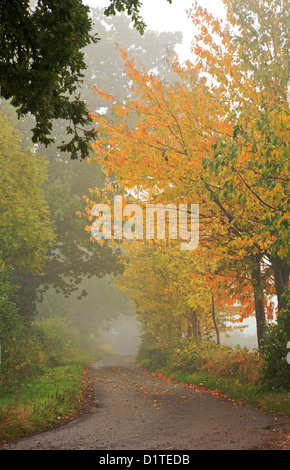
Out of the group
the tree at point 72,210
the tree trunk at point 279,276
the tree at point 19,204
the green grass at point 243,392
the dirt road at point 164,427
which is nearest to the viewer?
the dirt road at point 164,427

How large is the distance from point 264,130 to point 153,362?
17403mm

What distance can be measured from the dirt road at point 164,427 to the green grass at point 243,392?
1.15 ft

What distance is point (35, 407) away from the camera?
7.82 meters

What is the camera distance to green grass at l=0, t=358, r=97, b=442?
6688 mm

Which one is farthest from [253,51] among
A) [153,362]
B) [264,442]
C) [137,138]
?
[153,362]

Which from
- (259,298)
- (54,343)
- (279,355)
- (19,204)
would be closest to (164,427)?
(279,355)

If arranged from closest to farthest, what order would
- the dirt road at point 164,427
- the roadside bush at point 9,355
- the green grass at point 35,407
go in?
the dirt road at point 164,427 → the green grass at point 35,407 → the roadside bush at point 9,355

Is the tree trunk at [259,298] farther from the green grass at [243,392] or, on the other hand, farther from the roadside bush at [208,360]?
the green grass at [243,392]

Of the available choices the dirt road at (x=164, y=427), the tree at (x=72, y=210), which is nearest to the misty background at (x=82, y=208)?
the tree at (x=72, y=210)

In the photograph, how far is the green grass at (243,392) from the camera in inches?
318

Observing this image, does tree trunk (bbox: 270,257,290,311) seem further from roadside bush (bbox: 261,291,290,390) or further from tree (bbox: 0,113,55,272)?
tree (bbox: 0,113,55,272)

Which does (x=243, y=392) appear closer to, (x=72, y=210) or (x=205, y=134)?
(x=205, y=134)

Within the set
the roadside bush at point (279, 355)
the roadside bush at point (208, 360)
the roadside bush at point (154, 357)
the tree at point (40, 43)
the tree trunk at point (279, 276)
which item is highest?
the tree at point (40, 43)

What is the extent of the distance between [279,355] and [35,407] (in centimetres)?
563
